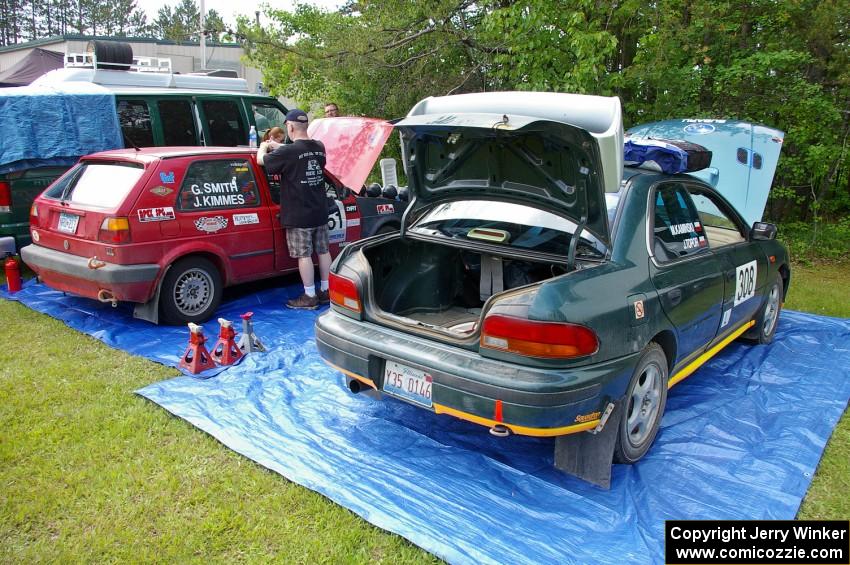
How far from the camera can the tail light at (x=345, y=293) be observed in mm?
3818

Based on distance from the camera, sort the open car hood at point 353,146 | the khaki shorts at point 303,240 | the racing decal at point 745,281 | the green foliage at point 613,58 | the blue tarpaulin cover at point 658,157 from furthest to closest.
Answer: the green foliage at point 613,58 < the open car hood at point 353,146 < the khaki shorts at point 303,240 < the racing decal at point 745,281 < the blue tarpaulin cover at point 658,157

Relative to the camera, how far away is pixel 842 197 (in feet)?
36.7

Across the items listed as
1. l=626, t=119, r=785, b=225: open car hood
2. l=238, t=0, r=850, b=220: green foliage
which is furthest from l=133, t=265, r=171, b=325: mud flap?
l=626, t=119, r=785, b=225: open car hood

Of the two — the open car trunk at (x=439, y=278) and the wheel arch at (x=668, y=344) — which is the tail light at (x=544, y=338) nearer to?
the wheel arch at (x=668, y=344)

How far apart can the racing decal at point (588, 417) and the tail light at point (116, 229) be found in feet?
13.2

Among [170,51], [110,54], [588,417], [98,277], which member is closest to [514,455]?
[588,417]

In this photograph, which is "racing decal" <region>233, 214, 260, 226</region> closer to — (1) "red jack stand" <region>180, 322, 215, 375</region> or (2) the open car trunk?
(1) "red jack stand" <region>180, 322, 215, 375</region>

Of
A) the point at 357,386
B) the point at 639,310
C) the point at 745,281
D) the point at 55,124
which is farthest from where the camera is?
the point at 55,124

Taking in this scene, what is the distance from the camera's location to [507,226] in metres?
3.96

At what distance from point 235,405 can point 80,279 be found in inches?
89.3

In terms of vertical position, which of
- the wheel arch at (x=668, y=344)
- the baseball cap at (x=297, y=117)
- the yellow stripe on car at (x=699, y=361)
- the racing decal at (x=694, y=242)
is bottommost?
the yellow stripe on car at (x=699, y=361)

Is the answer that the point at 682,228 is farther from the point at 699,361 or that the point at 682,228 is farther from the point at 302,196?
the point at 302,196

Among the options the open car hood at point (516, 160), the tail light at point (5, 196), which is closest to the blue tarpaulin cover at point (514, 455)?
the open car hood at point (516, 160)

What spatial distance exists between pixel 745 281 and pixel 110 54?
321 inches
